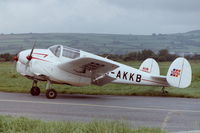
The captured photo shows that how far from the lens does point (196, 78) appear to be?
76.6 ft

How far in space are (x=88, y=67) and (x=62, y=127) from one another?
8.81m

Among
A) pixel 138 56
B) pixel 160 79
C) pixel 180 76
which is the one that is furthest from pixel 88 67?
pixel 138 56

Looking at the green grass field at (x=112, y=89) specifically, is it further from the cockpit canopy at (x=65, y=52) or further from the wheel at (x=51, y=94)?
the wheel at (x=51, y=94)

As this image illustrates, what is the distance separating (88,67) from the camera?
15742 millimetres

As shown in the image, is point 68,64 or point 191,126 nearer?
point 191,126

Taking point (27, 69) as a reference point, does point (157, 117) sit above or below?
below

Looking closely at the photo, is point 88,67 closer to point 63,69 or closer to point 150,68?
point 63,69

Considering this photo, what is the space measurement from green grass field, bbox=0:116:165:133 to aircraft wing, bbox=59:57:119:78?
25.1 feet

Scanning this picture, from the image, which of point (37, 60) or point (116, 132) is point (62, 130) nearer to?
point (116, 132)

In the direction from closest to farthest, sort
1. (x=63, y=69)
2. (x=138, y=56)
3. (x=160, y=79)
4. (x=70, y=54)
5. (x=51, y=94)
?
(x=51, y=94)
(x=63, y=69)
(x=70, y=54)
(x=160, y=79)
(x=138, y=56)

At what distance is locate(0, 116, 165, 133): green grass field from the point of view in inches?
268

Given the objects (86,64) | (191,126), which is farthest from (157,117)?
(86,64)

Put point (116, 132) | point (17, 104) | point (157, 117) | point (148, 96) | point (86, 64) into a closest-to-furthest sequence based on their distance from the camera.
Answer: point (116, 132) < point (157, 117) < point (17, 104) < point (86, 64) < point (148, 96)

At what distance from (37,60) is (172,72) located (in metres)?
5.90
